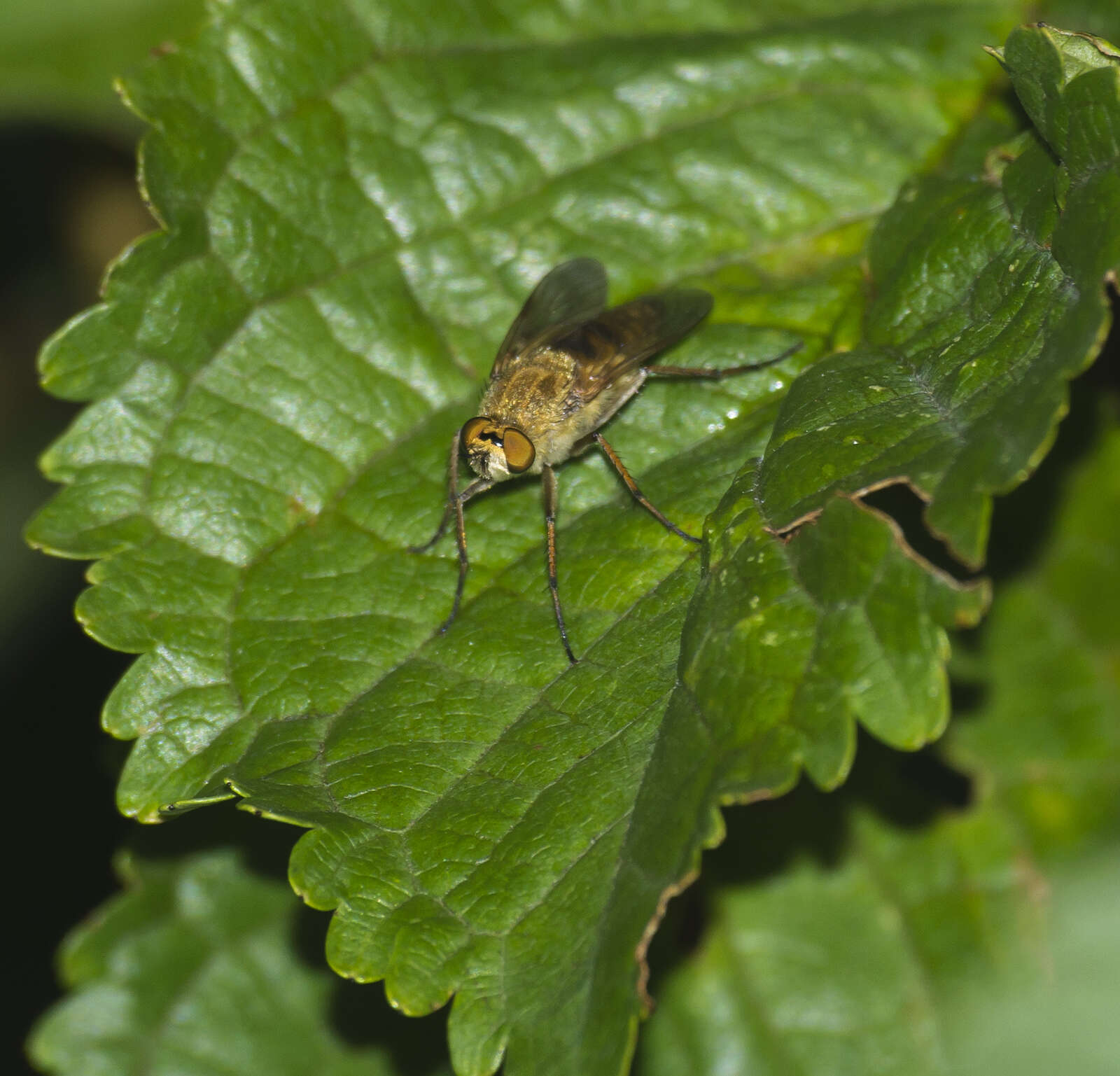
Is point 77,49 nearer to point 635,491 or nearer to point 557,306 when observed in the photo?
point 557,306

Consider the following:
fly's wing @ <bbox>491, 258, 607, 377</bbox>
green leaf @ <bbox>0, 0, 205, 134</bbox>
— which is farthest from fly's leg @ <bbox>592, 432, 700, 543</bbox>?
green leaf @ <bbox>0, 0, 205, 134</bbox>

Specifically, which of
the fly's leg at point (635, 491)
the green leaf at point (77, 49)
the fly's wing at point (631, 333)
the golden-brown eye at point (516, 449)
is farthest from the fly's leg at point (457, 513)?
the green leaf at point (77, 49)

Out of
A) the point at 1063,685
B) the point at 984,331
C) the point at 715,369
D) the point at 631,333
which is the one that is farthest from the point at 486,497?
the point at 1063,685

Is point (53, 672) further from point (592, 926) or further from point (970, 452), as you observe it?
point (970, 452)

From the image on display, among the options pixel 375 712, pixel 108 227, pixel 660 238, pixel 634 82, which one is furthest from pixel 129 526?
pixel 108 227

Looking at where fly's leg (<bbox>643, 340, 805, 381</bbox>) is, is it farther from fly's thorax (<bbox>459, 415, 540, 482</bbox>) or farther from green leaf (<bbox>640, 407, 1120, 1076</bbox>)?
green leaf (<bbox>640, 407, 1120, 1076</bbox>)

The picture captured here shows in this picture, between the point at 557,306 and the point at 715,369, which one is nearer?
the point at 715,369
